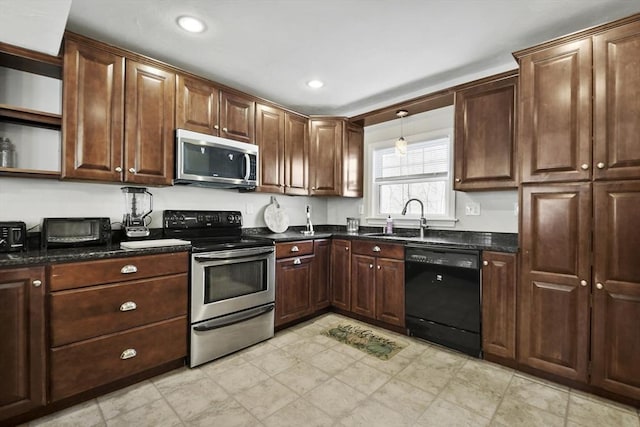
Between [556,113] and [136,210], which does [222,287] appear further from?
[556,113]

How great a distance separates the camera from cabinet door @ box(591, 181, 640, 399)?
1830 millimetres

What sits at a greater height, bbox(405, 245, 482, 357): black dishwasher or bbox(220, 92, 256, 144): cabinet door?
bbox(220, 92, 256, 144): cabinet door

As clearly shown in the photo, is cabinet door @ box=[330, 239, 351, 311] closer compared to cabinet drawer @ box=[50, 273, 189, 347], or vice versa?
cabinet drawer @ box=[50, 273, 189, 347]

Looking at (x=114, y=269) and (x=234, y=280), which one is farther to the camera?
(x=234, y=280)

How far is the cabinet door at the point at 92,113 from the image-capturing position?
2049 millimetres

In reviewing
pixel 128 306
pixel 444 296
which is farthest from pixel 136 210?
pixel 444 296

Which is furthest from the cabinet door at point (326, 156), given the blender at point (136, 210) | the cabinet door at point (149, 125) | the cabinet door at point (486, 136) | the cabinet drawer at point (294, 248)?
the blender at point (136, 210)

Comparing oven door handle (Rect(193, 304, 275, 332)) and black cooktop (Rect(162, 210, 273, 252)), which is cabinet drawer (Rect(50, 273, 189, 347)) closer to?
oven door handle (Rect(193, 304, 275, 332))

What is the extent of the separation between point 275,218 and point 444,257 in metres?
1.96

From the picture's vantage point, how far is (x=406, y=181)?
12.0 feet

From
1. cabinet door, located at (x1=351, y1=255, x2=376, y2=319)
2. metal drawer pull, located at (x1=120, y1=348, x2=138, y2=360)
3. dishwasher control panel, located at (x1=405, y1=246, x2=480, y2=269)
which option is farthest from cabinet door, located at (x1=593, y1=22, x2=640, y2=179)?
metal drawer pull, located at (x1=120, y1=348, x2=138, y2=360)

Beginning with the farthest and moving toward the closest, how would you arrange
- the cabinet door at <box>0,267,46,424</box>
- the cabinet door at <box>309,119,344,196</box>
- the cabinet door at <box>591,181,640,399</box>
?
the cabinet door at <box>309,119,344,196</box> < the cabinet door at <box>591,181,640,399</box> < the cabinet door at <box>0,267,46,424</box>

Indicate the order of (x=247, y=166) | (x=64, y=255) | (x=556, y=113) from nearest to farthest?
(x=64, y=255)
(x=556, y=113)
(x=247, y=166)

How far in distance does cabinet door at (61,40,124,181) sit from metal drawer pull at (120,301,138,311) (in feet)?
3.04
